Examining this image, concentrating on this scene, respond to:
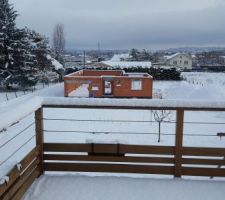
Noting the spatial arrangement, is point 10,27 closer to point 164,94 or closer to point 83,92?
point 83,92

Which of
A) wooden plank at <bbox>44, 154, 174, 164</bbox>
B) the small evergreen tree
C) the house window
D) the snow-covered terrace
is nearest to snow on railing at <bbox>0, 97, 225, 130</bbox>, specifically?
the snow-covered terrace

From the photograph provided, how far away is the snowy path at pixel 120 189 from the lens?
2.89m

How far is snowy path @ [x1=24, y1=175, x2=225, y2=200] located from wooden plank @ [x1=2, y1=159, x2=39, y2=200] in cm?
17

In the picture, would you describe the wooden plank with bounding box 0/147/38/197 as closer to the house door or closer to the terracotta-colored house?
the terracotta-colored house

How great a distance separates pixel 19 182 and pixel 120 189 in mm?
937

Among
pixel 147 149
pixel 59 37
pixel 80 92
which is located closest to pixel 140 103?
pixel 147 149

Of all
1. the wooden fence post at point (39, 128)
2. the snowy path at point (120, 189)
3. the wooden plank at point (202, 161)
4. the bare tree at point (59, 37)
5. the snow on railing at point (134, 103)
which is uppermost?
the bare tree at point (59, 37)

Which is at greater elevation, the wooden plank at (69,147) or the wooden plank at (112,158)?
the wooden plank at (69,147)

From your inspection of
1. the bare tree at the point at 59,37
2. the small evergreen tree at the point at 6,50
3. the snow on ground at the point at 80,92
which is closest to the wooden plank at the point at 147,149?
the snow on ground at the point at 80,92

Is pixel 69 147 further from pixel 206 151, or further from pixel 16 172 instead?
pixel 206 151

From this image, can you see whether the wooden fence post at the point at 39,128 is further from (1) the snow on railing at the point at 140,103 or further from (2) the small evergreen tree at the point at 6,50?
(2) the small evergreen tree at the point at 6,50

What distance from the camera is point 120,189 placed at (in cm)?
304

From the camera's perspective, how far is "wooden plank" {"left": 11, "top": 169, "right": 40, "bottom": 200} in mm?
2597

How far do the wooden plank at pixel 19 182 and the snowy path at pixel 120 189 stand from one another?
0.17m
